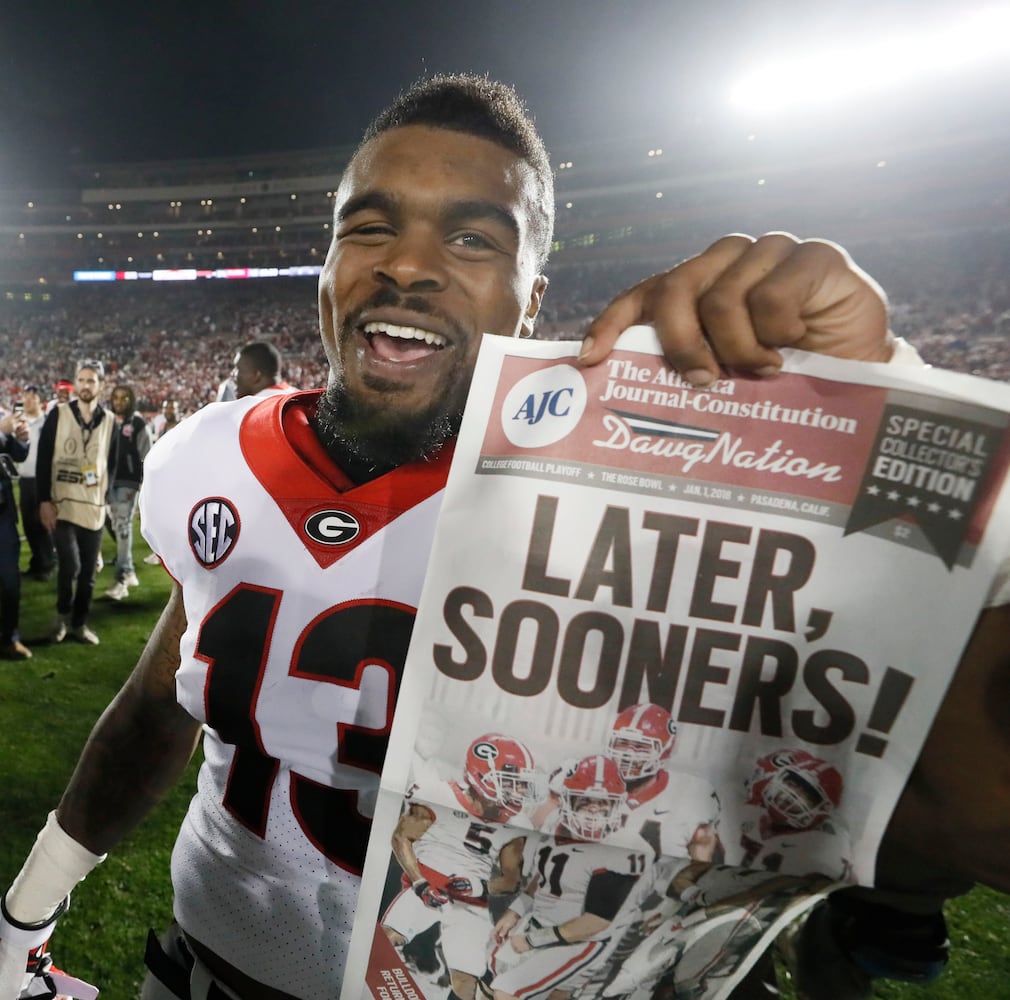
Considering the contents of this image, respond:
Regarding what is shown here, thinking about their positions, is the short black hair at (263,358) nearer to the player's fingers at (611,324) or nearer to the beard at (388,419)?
the beard at (388,419)

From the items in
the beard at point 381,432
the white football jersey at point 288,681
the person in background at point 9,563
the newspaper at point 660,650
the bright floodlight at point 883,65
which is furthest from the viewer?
the bright floodlight at point 883,65

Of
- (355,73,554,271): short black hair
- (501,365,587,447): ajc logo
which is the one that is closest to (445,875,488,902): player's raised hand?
(501,365,587,447): ajc logo

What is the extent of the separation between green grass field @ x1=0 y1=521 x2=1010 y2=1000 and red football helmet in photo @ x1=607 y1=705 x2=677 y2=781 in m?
2.12

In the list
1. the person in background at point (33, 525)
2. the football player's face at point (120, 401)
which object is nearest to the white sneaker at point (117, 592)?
the person in background at point (33, 525)

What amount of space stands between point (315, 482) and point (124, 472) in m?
4.94

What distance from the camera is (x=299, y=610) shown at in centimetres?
98

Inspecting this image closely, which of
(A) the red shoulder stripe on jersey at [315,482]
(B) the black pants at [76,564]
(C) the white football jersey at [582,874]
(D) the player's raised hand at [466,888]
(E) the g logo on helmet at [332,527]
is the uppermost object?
(A) the red shoulder stripe on jersey at [315,482]

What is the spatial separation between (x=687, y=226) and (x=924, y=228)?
24.7ft

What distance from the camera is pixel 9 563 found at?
4.02m

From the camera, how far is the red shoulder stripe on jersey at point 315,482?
3.30 ft

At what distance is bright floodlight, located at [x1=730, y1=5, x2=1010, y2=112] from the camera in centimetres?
1541

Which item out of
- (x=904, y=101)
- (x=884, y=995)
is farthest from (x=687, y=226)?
(x=884, y=995)

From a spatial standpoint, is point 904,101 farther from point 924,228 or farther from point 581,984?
point 581,984

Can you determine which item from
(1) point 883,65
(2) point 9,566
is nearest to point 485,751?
(2) point 9,566
